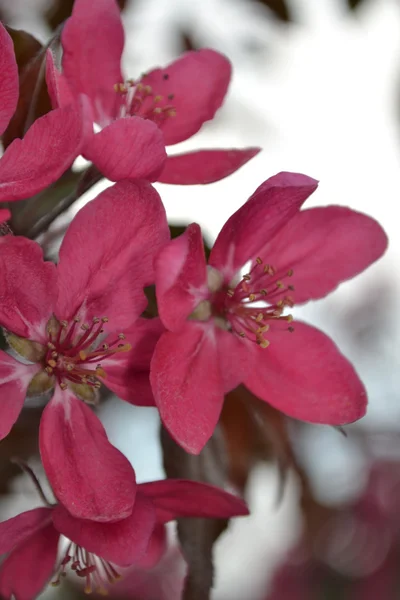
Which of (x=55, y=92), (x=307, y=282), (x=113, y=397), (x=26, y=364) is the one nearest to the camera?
(x=55, y=92)

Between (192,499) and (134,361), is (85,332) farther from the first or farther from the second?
(192,499)

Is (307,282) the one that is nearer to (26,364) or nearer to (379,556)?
(26,364)

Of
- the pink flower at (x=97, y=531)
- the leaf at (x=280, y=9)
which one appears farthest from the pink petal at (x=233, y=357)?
the leaf at (x=280, y=9)

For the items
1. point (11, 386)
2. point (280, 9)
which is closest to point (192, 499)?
point (11, 386)

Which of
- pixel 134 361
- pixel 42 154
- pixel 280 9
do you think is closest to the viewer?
pixel 42 154

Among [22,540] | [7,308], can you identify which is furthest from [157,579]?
[7,308]

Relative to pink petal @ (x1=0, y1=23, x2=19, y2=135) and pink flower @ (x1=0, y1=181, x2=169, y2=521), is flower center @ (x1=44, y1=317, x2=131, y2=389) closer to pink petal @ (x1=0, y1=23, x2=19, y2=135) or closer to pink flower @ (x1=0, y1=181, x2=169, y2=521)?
pink flower @ (x1=0, y1=181, x2=169, y2=521)
